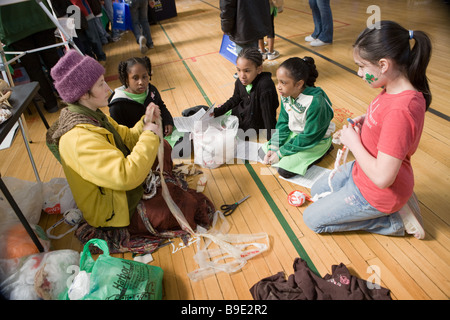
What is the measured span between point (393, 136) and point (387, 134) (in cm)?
2

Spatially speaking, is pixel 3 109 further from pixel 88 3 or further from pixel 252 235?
pixel 88 3

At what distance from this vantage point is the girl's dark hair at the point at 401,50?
110 cm

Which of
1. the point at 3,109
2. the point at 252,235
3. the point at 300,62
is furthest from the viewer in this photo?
the point at 300,62

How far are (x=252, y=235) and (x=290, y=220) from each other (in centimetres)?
26

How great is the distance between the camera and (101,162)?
130 centimetres

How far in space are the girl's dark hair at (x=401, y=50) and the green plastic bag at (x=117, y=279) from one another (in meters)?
1.36

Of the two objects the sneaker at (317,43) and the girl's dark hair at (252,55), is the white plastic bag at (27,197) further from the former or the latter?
the sneaker at (317,43)

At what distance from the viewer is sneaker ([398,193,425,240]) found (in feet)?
4.81

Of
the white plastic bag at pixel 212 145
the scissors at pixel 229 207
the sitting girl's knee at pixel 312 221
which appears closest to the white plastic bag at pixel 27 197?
the white plastic bag at pixel 212 145

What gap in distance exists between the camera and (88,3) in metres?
4.66

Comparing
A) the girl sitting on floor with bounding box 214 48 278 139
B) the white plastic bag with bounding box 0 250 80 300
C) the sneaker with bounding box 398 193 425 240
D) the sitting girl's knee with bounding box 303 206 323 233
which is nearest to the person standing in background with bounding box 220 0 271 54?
the girl sitting on floor with bounding box 214 48 278 139

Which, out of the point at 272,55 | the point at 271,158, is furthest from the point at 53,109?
the point at 272,55
